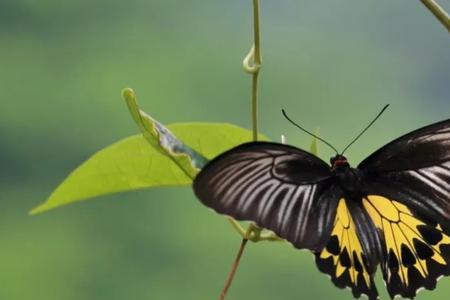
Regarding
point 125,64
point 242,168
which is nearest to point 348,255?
point 242,168

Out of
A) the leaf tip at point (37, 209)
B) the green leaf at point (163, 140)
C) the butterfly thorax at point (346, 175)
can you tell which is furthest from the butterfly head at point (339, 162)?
the leaf tip at point (37, 209)

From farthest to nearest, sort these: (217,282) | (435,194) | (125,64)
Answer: (125,64), (217,282), (435,194)

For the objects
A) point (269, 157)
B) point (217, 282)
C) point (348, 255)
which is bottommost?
point (217, 282)

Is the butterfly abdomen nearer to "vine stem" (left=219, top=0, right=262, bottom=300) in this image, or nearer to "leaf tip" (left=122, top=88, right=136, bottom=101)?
"vine stem" (left=219, top=0, right=262, bottom=300)

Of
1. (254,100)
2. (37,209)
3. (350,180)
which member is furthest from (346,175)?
(37,209)

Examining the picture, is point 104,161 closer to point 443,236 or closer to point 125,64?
point 443,236
